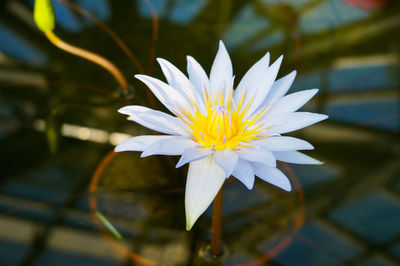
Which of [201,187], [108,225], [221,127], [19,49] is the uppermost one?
[19,49]

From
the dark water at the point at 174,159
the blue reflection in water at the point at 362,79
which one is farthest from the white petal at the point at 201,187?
the blue reflection in water at the point at 362,79

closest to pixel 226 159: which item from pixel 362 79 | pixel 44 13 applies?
pixel 44 13

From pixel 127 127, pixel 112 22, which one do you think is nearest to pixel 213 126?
pixel 127 127

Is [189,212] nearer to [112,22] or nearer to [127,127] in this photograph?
[127,127]

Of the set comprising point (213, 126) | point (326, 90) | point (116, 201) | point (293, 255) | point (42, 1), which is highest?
point (42, 1)

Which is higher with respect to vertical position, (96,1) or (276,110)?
(96,1)

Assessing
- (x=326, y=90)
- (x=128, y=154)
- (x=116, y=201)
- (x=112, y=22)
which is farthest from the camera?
(x=112, y=22)

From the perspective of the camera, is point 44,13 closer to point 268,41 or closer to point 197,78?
point 197,78
